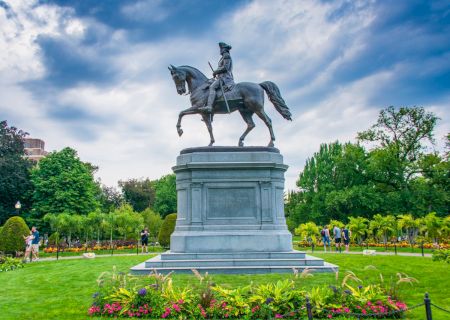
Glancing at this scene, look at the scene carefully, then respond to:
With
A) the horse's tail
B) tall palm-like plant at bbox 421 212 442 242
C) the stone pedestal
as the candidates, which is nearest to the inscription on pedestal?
the stone pedestal

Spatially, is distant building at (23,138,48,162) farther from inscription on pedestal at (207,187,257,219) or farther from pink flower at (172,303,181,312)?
pink flower at (172,303,181,312)

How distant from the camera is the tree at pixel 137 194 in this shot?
2916 inches

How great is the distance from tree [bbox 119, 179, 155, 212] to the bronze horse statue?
192 ft

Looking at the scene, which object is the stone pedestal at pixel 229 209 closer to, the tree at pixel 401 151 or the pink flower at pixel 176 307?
the pink flower at pixel 176 307

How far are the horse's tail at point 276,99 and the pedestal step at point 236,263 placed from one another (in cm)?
597

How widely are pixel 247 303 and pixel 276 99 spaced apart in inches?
414

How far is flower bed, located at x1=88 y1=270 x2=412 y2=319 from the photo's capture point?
28.3ft

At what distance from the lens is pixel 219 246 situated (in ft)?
49.1

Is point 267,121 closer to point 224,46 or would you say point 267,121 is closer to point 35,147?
point 224,46

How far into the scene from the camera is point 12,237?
29438 millimetres

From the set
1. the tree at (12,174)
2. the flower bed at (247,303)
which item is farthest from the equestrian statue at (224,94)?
the tree at (12,174)

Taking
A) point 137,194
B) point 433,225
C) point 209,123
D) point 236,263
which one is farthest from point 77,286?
point 137,194

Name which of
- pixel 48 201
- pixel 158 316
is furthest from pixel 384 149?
pixel 158 316

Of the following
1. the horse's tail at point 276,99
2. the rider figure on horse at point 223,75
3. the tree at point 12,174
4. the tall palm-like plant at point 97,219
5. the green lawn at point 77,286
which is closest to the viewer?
the green lawn at point 77,286
